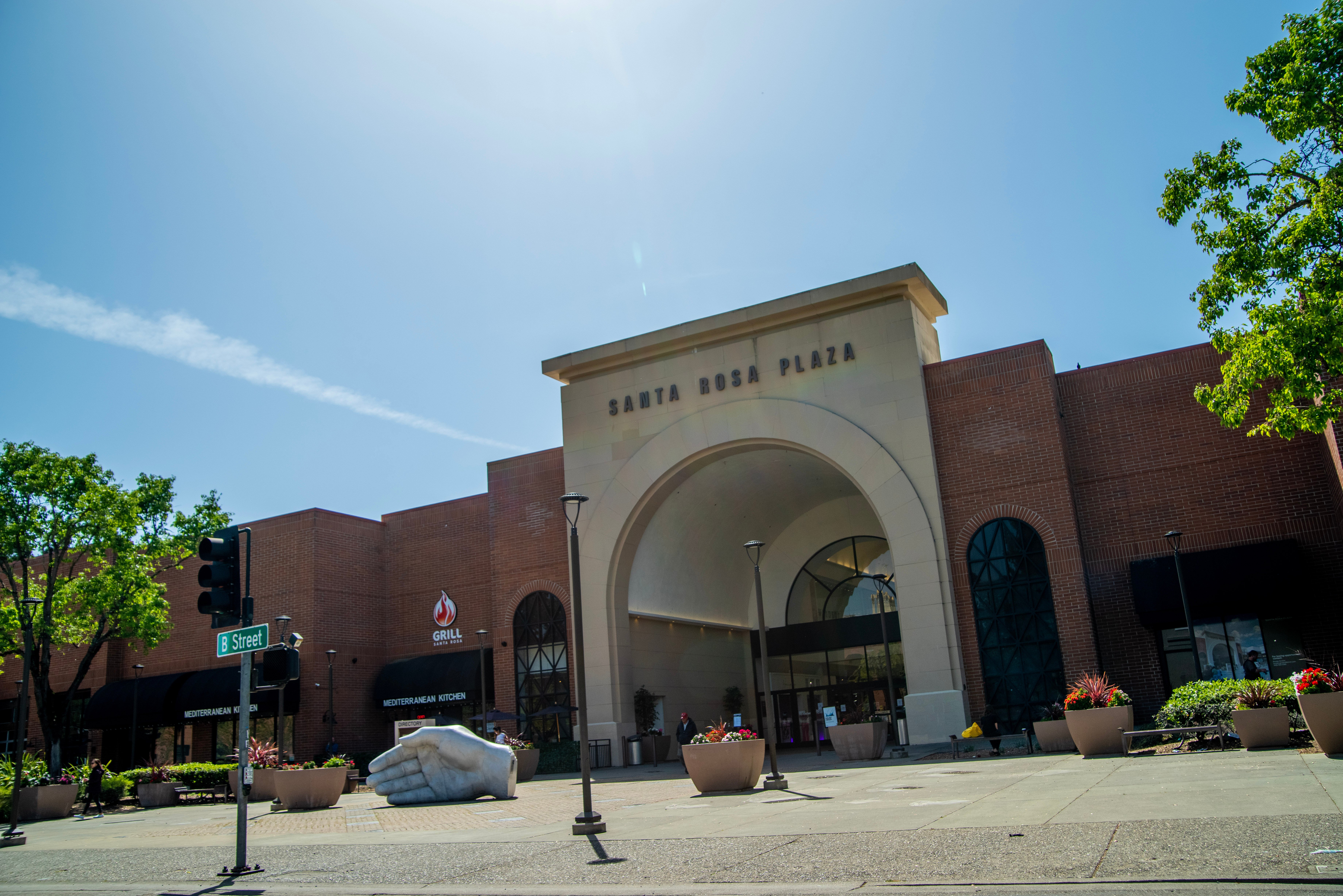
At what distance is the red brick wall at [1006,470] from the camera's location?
2497 cm

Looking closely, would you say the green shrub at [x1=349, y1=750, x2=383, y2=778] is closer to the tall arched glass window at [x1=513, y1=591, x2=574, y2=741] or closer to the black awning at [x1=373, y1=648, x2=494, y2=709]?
the black awning at [x1=373, y1=648, x2=494, y2=709]

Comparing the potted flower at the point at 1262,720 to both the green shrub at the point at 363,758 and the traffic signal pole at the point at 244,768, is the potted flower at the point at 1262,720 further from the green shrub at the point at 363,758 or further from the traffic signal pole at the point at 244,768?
the green shrub at the point at 363,758

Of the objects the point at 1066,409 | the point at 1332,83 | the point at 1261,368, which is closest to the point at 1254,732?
the point at 1261,368

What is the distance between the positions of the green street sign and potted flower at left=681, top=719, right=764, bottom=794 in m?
8.11

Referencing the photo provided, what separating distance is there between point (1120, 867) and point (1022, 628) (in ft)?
63.6

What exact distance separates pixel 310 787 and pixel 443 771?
2951mm

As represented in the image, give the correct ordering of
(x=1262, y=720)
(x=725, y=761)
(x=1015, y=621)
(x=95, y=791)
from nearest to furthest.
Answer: (x=1262, y=720) → (x=725, y=761) → (x=95, y=791) → (x=1015, y=621)

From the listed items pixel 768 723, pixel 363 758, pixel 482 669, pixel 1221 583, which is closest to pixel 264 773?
pixel 482 669

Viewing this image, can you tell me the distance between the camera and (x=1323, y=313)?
14828 mm

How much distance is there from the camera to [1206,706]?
18.8 meters

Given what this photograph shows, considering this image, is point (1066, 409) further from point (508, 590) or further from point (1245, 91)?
point (508, 590)

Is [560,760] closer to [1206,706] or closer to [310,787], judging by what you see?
[310,787]

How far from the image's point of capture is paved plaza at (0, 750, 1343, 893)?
7.54 meters

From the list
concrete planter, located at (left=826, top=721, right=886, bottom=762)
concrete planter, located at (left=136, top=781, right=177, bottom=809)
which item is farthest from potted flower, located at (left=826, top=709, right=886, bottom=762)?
concrete planter, located at (left=136, top=781, right=177, bottom=809)
